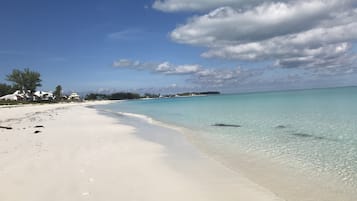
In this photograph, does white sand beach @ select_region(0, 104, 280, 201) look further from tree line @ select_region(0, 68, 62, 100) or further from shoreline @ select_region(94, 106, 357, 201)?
tree line @ select_region(0, 68, 62, 100)

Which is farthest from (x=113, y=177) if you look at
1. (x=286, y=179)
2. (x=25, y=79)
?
(x=25, y=79)

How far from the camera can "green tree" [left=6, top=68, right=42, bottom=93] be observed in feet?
279

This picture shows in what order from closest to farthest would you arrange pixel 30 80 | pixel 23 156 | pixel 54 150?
1. pixel 23 156
2. pixel 54 150
3. pixel 30 80

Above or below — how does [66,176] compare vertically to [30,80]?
below

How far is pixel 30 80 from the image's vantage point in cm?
8656

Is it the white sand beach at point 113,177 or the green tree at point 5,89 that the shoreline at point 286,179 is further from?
the green tree at point 5,89

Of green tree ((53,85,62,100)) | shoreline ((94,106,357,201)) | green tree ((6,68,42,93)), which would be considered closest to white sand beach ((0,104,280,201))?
shoreline ((94,106,357,201))

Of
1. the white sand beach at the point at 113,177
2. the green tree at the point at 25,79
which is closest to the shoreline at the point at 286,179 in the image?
the white sand beach at the point at 113,177

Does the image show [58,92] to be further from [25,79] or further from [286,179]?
[286,179]

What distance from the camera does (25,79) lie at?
3393 inches

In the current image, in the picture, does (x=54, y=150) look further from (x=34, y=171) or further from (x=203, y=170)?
(x=203, y=170)

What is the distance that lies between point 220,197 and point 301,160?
480 cm

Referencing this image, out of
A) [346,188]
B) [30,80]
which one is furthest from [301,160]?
[30,80]

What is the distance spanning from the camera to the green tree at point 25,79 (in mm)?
85125
